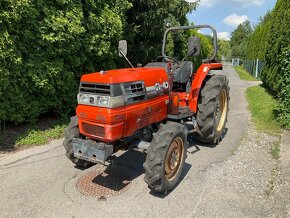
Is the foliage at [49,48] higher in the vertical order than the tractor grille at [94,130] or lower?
higher

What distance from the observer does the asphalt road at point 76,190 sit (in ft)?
11.0

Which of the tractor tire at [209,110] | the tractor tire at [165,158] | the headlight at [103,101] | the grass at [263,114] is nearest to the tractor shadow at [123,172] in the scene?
the tractor tire at [165,158]

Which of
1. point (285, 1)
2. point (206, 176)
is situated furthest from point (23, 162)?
point (285, 1)

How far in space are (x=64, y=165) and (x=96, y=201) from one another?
1284mm

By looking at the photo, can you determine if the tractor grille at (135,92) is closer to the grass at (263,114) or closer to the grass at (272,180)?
the grass at (272,180)

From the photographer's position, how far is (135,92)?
3.64 meters

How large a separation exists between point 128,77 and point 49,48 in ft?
9.75

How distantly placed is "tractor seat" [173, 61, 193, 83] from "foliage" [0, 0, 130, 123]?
7.48ft

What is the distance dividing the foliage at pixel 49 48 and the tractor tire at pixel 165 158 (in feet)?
10.4

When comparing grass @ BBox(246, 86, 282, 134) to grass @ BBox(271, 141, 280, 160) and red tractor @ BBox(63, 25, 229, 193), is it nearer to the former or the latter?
grass @ BBox(271, 141, 280, 160)

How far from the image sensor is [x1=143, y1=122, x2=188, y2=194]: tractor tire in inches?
136

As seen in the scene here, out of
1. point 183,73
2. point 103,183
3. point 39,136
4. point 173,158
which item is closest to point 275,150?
point 183,73

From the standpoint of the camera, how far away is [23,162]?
4.72 meters

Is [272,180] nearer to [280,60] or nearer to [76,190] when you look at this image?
[76,190]
